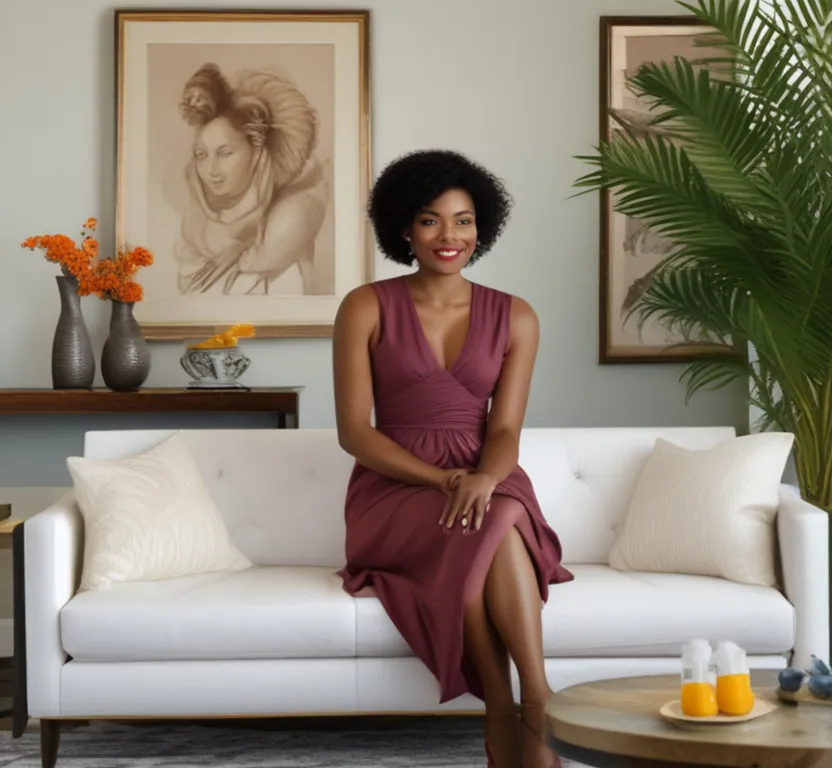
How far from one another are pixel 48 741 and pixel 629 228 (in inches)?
126

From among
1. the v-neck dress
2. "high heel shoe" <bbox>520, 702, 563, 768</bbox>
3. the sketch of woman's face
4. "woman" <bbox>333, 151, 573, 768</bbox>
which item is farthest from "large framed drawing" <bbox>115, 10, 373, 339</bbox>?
"high heel shoe" <bbox>520, 702, 563, 768</bbox>

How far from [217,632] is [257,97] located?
277cm

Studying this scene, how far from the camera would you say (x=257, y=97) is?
5270 millimetres

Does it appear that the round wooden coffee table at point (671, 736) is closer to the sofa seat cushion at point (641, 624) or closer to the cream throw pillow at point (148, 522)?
the sofa seat cushion at point (641, 624)

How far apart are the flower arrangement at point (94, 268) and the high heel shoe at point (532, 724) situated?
9.03 ft

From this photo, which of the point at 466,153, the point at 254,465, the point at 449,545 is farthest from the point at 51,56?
the point at 449,545

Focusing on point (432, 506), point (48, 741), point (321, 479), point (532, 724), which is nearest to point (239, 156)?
point (321, 479)

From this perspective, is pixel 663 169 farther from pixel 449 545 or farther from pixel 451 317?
pixel 449 545

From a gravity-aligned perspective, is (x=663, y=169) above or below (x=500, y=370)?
above

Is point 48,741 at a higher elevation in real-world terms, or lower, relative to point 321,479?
lower

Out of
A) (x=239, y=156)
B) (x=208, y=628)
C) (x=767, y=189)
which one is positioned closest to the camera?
(x=208, y=628)

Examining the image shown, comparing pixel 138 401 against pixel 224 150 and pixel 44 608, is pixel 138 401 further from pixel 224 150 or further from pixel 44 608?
pixel 44 608

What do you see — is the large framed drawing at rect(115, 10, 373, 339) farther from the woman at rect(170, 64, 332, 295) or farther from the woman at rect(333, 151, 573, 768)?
the woman at rect(333, 151, 573, 768)

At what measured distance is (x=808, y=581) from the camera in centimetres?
324
